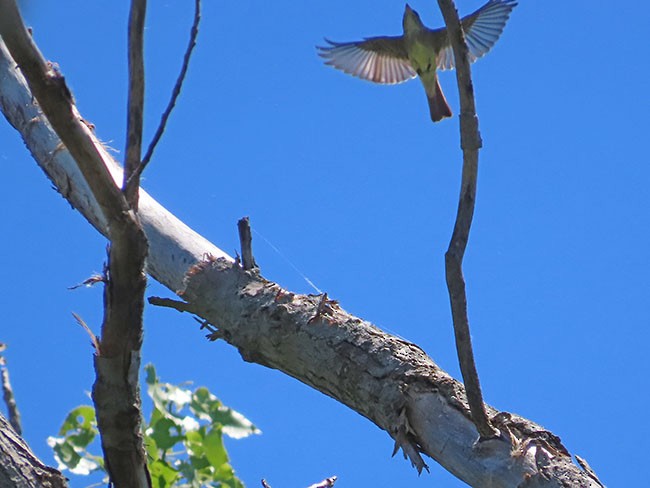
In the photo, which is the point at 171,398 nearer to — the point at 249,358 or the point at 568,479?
the point at 249,358

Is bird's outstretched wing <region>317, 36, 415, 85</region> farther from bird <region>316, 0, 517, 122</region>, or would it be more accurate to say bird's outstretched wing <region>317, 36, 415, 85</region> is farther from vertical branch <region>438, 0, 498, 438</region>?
vertical branch <region>438, 0, 498, 438</region>

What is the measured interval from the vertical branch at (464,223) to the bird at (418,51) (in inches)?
111

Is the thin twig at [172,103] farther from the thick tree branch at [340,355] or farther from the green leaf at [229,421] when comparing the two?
the green leaf at [229,421]

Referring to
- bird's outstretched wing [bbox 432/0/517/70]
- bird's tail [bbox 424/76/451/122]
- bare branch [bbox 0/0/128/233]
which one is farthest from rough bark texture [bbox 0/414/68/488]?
bird's outstretched wing [bbox 432/0/517/70]

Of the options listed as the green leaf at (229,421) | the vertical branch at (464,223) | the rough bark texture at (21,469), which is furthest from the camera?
the green leaf at (229,421)

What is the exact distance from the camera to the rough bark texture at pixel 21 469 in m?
2.18

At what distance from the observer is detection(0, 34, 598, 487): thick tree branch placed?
272 centimetres

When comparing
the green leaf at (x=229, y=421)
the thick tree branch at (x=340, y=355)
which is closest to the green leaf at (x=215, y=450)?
the green leaf at (x=229, y=421)

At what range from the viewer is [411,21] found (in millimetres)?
5664

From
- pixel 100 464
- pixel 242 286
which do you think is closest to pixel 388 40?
pixel 242 286

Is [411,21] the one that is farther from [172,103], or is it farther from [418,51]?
[172,103]

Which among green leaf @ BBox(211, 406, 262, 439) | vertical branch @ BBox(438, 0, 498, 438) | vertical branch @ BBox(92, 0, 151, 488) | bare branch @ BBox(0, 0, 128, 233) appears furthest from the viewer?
green leaf @ BBox(211, 406, 262, 439)

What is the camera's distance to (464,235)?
2615mm

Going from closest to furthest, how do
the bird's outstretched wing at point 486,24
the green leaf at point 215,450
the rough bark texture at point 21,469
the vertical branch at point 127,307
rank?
1. the vertical branch at point 127,307
2. the rough bark texture at point 21,469
3. the green leaf at point 215,450
4. the bird's outstretched wing at point 486,24
